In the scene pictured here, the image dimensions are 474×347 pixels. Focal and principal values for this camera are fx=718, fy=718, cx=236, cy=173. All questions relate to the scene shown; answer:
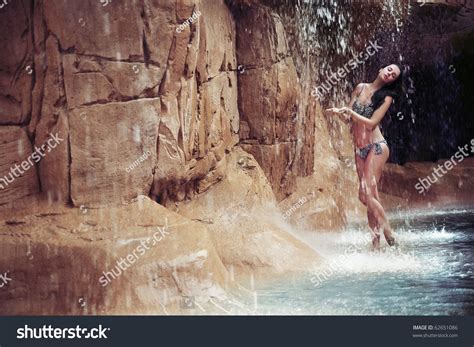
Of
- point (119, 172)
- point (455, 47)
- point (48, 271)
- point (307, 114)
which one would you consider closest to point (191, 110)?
point (119, 172)

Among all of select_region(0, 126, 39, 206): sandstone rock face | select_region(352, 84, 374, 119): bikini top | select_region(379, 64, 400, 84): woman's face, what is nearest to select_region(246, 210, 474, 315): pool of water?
select_region(352, 84, 374, 119): bikini top

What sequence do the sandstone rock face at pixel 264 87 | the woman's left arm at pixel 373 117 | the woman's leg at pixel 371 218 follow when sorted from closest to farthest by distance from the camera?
the woman's left arm at pixel 373 117
the woman's leg at pixel 371 218
the sandstone rock face at pixel 264 87

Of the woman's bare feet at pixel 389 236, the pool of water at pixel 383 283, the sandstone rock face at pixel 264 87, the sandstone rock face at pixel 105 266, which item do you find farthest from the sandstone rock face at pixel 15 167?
the woman's bare feet at pixel 389 236

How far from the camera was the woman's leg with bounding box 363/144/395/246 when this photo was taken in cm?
678

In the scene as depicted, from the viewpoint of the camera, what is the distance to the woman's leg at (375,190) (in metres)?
6.78

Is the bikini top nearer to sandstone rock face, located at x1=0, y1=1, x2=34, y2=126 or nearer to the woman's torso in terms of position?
the woman's torso

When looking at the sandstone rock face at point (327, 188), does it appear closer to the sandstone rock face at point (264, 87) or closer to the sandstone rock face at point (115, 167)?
the sandstone rock face at point (264, 87)

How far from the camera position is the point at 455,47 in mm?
13742

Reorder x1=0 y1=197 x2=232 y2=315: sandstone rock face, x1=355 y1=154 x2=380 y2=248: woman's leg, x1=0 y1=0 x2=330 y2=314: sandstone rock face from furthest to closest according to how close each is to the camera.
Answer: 1. x1=355 y1=154 x2=380 y2=248: woman's leg
2. x1=0 y1=0 x2=330 y2=314: sandstone rock face
3. x1=0 y1=197 x2=232 y2=315: sandstone rock face

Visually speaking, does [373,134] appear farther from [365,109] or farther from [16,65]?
[16,65]

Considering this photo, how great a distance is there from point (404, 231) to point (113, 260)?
4863 mm

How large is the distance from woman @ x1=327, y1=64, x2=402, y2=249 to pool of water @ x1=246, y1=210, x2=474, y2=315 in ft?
1.01

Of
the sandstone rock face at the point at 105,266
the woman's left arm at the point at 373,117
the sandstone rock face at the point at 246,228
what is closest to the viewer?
the sandstone rock face at the point at 105,266

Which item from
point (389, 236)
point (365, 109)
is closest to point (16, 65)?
point (365, 109)
